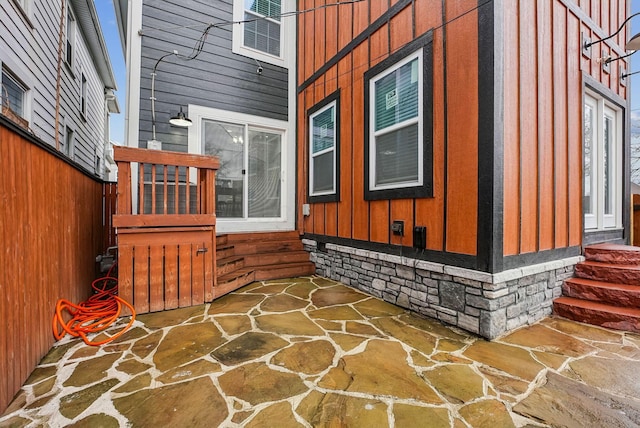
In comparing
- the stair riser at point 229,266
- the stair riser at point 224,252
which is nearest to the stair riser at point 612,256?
the stair riser at point 229,266

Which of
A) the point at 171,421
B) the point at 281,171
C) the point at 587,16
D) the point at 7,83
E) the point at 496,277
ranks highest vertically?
the point at 587,16

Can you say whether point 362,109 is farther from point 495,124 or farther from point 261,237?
point 261,237

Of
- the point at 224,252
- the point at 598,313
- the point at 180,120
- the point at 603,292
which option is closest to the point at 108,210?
the point at 180,120

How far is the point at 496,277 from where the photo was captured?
2.35m

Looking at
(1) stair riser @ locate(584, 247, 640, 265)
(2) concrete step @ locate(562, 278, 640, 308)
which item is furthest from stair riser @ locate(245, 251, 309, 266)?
(1) stair riser @ locate(584, 247, 640, 265)

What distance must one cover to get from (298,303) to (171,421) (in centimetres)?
192

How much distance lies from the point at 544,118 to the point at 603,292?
1867 mm

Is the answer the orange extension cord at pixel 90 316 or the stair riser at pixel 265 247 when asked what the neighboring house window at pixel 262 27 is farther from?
the orange extension cord at pixel 90 316

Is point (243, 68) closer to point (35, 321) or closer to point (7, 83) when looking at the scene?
point (7, 83)

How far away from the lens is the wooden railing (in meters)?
2.97

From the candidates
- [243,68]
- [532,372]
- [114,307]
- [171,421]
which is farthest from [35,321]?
[243,68]

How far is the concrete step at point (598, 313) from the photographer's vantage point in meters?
2.56

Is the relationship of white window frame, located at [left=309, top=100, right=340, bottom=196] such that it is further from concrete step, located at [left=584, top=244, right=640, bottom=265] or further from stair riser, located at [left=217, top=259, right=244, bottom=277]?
concrete step, located at [left=584, top=244, right=640, bottom=265]

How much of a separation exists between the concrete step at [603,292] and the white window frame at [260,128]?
4.11 metres
